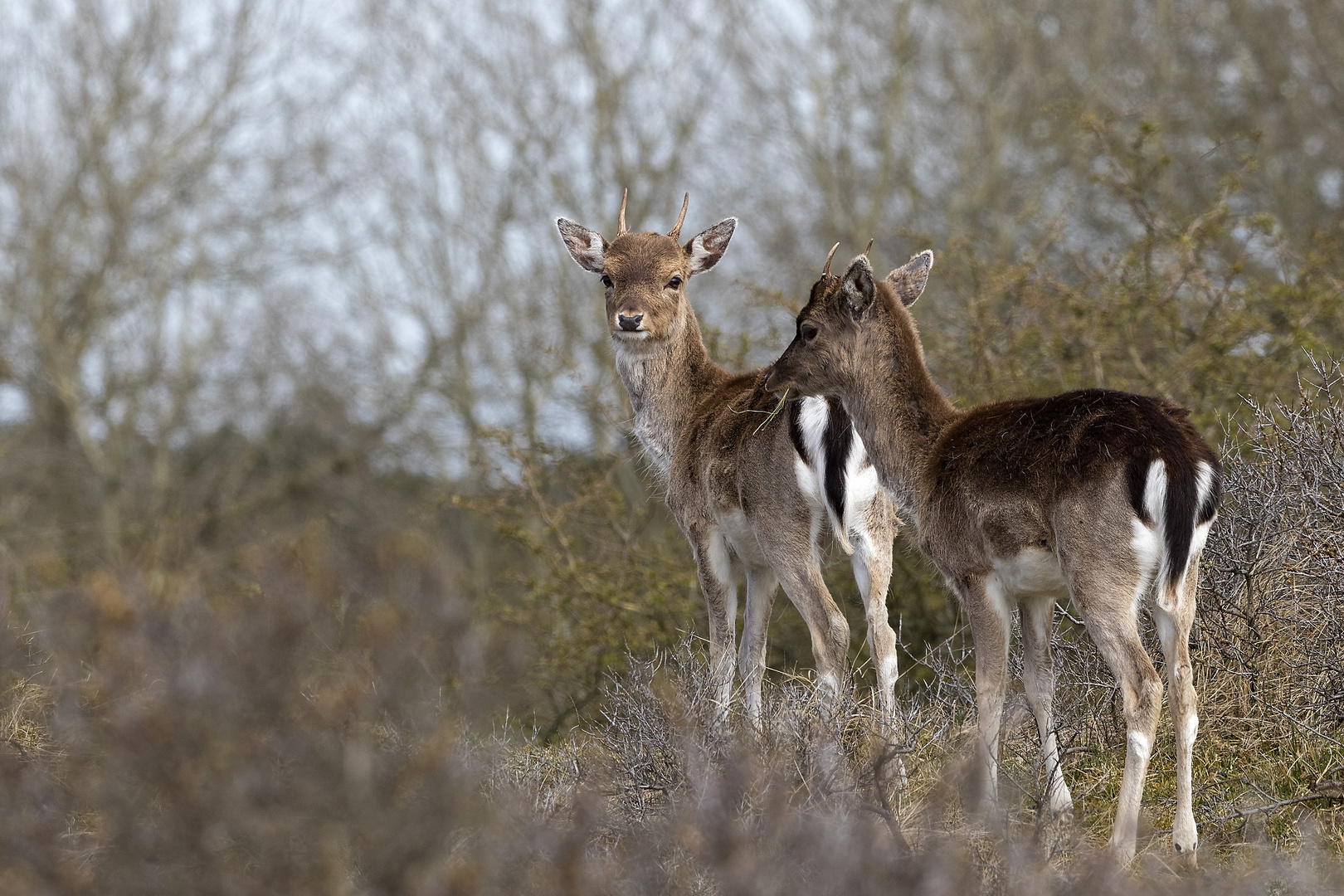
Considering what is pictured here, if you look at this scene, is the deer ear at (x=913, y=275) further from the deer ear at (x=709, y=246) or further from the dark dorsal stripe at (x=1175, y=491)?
the dark dorsal stripe at (x=1175, y=491)

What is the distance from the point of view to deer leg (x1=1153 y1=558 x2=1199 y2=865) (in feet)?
16.6

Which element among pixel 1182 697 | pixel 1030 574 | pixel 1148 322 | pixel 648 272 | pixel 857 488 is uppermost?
pixel 1148 322

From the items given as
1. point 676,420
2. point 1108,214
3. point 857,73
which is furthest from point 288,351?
point 676,420

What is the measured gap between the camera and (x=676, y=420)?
7.62 m

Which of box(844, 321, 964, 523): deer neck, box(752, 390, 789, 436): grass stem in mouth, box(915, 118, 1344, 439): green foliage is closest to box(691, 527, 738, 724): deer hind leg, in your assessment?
box(752, 390, 789, 436): grass stem in mouth

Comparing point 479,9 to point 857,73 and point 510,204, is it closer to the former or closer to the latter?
point 510,204

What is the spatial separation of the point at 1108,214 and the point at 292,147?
34.5 ft

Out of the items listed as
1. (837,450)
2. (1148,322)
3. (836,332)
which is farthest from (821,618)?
(1148,322)

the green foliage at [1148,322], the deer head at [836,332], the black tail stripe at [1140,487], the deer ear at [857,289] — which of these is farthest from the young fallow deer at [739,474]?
the green foliage at [1148,322]

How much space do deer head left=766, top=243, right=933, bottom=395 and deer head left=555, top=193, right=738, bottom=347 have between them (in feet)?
4.47

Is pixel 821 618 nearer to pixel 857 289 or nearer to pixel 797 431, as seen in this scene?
pixel 797 431

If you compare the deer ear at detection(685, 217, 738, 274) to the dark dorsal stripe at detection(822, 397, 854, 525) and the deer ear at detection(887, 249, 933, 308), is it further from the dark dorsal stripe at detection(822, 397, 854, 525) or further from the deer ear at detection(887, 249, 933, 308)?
the dark dorsal stripe at detection(822, 397, 854, 525)

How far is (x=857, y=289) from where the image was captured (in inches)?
239

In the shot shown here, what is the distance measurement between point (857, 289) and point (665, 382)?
1.85m
